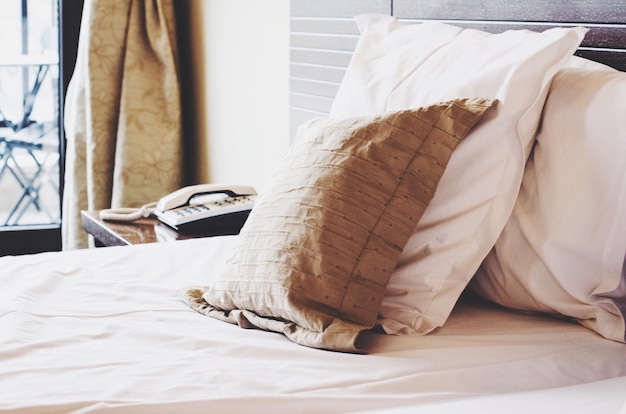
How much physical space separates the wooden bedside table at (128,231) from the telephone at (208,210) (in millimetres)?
33

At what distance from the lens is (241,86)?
300 cm

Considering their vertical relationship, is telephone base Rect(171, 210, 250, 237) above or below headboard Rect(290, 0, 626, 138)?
below

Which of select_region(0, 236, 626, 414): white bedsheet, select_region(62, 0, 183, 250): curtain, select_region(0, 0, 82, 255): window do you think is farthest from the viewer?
select_region(0, 0, 82, 255): window

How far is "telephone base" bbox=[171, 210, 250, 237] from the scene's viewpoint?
7.18ft

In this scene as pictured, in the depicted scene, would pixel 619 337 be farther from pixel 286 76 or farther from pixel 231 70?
pixel 231 70

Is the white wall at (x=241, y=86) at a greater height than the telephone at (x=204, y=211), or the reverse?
the white wall at (x=241, y=86)

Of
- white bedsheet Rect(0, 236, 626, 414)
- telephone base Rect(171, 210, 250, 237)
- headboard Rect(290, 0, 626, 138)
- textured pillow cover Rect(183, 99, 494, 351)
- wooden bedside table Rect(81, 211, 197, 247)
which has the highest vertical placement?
headboard Rect(290, 0, 626, 138)

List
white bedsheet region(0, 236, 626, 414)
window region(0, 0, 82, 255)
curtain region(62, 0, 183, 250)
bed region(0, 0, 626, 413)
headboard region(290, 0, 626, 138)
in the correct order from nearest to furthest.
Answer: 1. white bedsheet region(0, 236, 626, 414)
2. bed region(0, 0, 626, 413)
3. headboard region(290, 0, 626, 138)
4. curtain region(62, 0, 183, 250)
5. window region(0, 0, 82, 255)

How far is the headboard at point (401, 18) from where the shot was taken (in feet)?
4.79

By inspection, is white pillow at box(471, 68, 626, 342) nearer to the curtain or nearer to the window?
the curtain

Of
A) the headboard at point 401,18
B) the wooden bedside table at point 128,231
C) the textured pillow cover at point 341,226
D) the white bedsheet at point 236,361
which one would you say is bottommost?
the wooden bedside table at point 128,231

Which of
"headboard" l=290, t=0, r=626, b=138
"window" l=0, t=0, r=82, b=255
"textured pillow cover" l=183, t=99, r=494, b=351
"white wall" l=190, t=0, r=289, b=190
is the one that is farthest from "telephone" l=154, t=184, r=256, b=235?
"window" l=0, t=0, r=82, b=255

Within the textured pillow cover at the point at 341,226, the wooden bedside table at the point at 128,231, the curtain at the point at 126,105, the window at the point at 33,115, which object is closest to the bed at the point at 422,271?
the textured pillow cover at the point at 341,226

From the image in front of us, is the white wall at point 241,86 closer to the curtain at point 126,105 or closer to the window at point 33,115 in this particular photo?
the curtain at point 126,105
